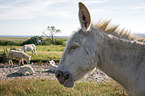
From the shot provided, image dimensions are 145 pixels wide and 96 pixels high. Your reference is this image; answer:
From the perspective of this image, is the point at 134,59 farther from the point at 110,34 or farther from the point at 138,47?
the point at 110,34

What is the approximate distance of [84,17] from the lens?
2.19m

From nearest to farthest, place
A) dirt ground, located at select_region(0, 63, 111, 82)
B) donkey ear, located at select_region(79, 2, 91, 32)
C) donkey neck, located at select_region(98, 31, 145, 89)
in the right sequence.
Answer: donkey ear, located at select_region(79, 2, 91, 32)
donkey neck, located at select_region(98, 31, 145, 89)
dirt ground, located at select_region(0, 63, 111, 82)

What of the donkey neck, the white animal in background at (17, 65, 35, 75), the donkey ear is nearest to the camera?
the donkey ear

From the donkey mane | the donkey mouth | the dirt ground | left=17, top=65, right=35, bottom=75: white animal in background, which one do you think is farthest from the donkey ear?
left=17, top=65, right=35, bottom=75: white animal in background

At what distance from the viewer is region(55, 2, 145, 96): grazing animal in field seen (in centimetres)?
221

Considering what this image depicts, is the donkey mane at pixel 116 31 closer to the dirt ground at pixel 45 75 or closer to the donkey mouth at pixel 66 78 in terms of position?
the donkey mouth at pixel 66 78

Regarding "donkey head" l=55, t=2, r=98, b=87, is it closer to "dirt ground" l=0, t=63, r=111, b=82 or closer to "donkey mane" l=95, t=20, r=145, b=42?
"donkey mane" l=95, t=20, r=145, b=42

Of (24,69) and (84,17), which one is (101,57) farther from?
(24,69)

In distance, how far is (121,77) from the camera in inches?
88.5

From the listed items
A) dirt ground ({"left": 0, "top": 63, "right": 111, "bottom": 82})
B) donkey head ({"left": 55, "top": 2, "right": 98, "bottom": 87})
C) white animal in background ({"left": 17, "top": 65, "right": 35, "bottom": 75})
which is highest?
donkey head ({"left": 55, "top": 2, "right": 98, "bottom": 87})

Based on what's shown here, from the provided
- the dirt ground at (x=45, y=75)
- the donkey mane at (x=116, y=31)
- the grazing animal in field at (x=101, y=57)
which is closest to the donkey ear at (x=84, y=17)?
the grazing animal in field at (x=101, y=57)

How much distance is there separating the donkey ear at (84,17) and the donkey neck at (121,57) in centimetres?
36

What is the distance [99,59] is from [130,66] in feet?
1.58

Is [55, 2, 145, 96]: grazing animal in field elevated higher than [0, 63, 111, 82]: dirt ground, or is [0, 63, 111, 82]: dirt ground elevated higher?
[55, 2, 145, 96]: grazing animal in field
